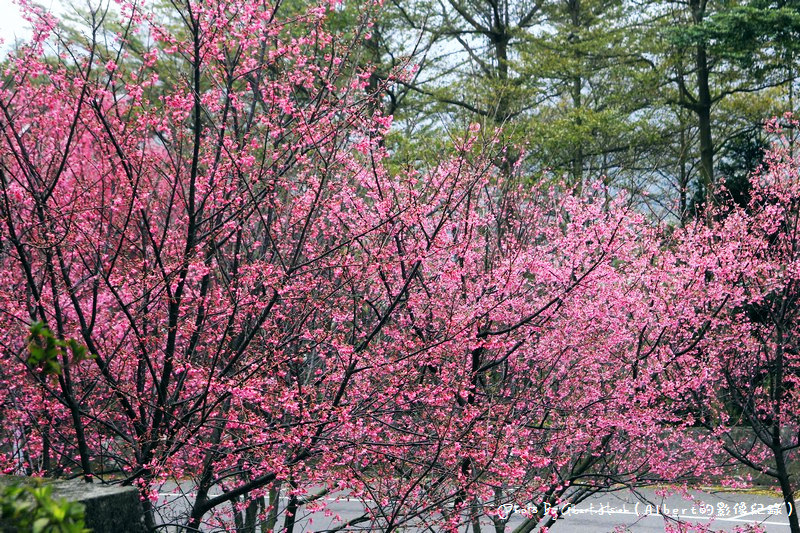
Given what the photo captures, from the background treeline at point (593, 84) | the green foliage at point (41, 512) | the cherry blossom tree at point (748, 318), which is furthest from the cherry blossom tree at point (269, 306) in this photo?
the background treeline at point (593, 84)

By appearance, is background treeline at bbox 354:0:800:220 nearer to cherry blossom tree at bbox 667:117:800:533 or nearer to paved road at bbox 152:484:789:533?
paved road at bbox 152:484:789:533

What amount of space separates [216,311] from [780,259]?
8929mm

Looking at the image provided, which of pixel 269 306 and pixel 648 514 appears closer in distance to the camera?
pixel 269 306

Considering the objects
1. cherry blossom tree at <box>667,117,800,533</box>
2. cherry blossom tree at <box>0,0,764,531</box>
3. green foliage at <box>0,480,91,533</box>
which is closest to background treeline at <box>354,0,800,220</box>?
cherry blossom tree at <box>667,117,800,533</box>

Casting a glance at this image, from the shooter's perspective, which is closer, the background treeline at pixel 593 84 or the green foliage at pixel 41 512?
the green foliage at pixel 41 512

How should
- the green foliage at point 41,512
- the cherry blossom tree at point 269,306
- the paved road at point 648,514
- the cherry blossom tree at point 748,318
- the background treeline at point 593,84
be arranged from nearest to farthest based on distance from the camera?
the green foliage at point 41,512
the cherry blossom tree at point 269,306
the cherry blossom tree at point 748,318
the paved road at point 648,514
the background treeline at point 593,84

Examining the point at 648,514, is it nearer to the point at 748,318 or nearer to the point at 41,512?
the point at 748,318

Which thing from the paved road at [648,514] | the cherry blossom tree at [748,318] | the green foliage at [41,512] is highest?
the cherry blossom tree at [748,318]

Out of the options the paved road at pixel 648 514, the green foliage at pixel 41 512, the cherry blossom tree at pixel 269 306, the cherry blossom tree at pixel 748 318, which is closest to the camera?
the green foliage at pixel 41 512

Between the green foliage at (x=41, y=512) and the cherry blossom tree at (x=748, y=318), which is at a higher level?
the cherry blossom tree at (x=748, y=318)

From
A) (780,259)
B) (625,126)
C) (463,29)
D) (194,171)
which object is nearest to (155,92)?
(463,29)

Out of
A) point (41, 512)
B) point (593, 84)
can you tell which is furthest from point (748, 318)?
point (593, 84)

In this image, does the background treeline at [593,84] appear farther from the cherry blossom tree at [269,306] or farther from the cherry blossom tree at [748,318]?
the cherry blossom tree at [269,306]

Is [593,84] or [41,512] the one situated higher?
[593,84]
